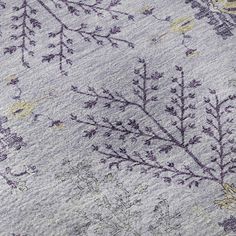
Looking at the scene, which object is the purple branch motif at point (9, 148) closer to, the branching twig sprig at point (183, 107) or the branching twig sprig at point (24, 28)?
the branching twig sprig at point (24, 28)

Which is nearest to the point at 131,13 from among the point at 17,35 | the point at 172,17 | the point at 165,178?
the point at 172,17

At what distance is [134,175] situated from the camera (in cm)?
156

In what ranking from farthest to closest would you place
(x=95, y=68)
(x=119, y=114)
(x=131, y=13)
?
(x=131, y=13), (x=95, y=68), (x=119, y=114)

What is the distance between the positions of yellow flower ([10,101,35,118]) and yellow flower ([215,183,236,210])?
27.5 inches

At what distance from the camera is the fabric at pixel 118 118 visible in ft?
4.90

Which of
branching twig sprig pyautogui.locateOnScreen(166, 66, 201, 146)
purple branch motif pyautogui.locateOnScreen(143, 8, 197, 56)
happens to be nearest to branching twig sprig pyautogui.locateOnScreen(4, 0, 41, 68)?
purple branch motif pyautogui.locateOnScreen(143, 8, 197, 56)

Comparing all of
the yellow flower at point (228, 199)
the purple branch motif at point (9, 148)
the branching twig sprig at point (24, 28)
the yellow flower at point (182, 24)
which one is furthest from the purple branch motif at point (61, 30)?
the yellow flower at point (228, 199)

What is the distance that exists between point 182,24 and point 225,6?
0.57ft

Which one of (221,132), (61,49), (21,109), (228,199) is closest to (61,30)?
(61,49)

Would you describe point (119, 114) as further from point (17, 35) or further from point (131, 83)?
point (17, 35)

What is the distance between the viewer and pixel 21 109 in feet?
5.89

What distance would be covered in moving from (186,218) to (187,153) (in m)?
0.21

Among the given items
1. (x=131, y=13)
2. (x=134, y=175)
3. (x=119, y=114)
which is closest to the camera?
(x=134, y=175)

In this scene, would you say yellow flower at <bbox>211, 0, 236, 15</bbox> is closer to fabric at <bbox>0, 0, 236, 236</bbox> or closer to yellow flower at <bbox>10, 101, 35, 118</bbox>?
fabric at <bbox>0, 0, 236, 236</bbox>
